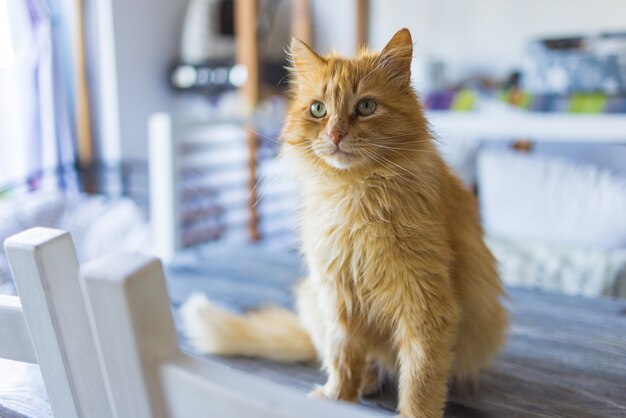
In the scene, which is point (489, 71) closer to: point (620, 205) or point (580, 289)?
point (620, 205)

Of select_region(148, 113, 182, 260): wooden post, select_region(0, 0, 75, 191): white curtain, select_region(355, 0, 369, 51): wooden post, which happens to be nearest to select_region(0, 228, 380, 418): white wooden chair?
select_region(148, 113, 182, 260): wooden post

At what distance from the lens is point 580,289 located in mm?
1577

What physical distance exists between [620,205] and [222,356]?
144 cm

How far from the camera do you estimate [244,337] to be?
3.00 feet

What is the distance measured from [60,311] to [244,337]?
1.59 feet

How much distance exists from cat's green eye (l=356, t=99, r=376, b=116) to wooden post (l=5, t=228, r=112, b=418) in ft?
1.24

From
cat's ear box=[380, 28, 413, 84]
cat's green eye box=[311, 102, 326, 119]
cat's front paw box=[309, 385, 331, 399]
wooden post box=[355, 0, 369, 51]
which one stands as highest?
wooden post box=[355, 0, 369, 51]

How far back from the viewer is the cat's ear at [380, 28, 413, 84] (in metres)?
0.67

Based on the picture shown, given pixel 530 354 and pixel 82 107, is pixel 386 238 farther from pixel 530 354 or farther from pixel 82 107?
pixel 82 107

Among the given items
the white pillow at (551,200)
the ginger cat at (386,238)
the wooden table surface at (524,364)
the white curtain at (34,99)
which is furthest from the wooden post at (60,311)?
the white curtain at (34,99)

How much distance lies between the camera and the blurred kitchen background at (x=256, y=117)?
5.44 ft

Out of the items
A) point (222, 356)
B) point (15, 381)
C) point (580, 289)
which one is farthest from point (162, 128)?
point (580, 289)

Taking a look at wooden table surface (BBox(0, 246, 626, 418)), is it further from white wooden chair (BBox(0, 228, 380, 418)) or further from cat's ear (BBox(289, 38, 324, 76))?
cat's ear (BBox(289, 38, 324, 76))

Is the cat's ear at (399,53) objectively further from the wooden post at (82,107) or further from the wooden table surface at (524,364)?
the wooden post at (82,107)
